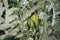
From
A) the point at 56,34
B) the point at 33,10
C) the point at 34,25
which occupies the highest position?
the point at 33,10

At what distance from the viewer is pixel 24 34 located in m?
2.15

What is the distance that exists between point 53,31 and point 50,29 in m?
0.04

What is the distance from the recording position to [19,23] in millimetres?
2197

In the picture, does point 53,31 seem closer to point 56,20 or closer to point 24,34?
point 56,20

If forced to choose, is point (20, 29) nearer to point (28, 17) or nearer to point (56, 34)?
point (28, 17)

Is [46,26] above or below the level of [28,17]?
below

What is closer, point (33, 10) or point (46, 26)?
point (46, 26)

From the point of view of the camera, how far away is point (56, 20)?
218 centimetres

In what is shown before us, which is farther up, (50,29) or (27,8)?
(27,8)

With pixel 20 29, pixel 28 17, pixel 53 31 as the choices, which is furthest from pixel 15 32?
pixel 53 31

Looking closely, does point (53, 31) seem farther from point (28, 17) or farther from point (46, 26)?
point (28, 17)

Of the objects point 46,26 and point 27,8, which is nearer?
point 46,26

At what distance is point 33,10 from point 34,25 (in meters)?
0.16

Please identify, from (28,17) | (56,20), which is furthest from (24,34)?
(56,20)
